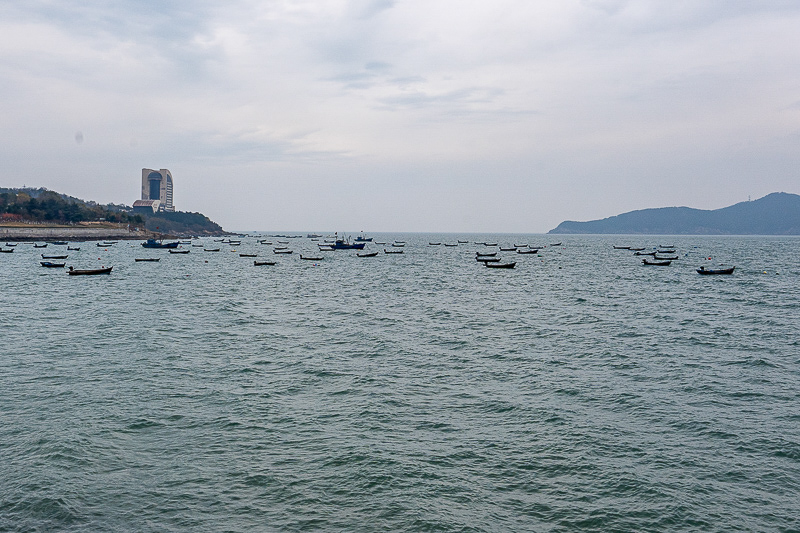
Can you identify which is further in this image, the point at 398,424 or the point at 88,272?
the point at 88,272

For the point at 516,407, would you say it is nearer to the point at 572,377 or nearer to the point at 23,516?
the point at 572,377

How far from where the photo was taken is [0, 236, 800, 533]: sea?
15.6 metres

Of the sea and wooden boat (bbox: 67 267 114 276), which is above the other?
wooden boat (bbox: 67 267 114 276)

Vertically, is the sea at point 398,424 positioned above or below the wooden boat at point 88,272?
below

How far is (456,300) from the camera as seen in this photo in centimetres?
6172

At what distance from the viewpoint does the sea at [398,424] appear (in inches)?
613

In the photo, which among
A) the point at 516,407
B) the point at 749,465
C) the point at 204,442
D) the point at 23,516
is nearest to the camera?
the point at 23,516

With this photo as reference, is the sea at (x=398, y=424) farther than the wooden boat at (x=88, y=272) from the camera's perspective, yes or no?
No

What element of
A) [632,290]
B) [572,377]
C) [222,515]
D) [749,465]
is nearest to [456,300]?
[632,290]

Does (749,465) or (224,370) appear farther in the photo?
(224,370)

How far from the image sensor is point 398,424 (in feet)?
71.8

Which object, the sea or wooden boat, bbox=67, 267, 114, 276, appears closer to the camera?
the sea

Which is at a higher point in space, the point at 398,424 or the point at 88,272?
the point at 88,272

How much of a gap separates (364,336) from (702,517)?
27.0 m
